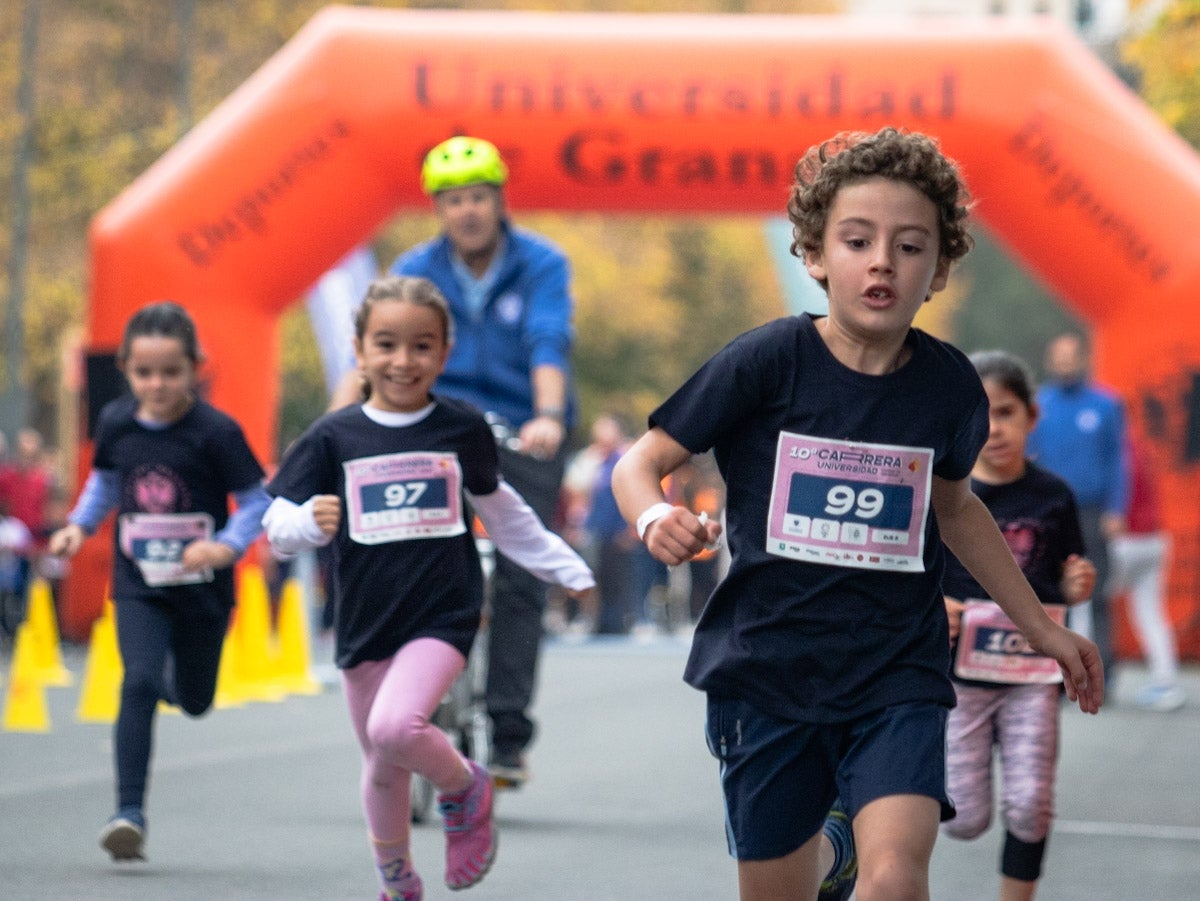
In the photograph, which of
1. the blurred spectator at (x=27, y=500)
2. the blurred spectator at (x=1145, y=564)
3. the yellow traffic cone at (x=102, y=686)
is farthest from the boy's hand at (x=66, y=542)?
the blurred spectator at (x=27, y=500)

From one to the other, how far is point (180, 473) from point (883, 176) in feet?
11.5

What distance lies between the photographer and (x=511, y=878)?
6574 mm

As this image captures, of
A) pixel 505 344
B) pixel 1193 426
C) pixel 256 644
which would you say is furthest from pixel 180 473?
pixel 1193 426

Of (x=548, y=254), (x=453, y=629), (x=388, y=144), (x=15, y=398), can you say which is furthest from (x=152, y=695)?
(x=15, y=398)

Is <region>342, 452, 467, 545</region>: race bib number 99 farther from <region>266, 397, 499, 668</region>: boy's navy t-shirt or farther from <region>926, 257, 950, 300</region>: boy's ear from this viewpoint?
<region>926, 257, 950, 300</region>: boy's ear

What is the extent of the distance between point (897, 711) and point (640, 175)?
11849 mm

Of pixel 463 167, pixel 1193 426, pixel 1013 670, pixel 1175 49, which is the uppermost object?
pixel 1175 49

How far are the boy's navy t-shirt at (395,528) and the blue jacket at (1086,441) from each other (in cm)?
751

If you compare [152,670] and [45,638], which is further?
[45,638]

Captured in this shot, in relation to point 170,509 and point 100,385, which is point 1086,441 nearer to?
point 100,385

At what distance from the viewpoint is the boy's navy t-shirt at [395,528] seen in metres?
5.69

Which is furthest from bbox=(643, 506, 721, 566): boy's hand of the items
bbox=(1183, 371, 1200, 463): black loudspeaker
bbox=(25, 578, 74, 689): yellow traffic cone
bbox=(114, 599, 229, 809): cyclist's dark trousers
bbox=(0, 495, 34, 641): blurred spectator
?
bbox=(0, 495, 34, 641): blurred spectator

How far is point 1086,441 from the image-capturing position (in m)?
12.9

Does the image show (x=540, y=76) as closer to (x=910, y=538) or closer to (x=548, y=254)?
(x=548, y=254)
